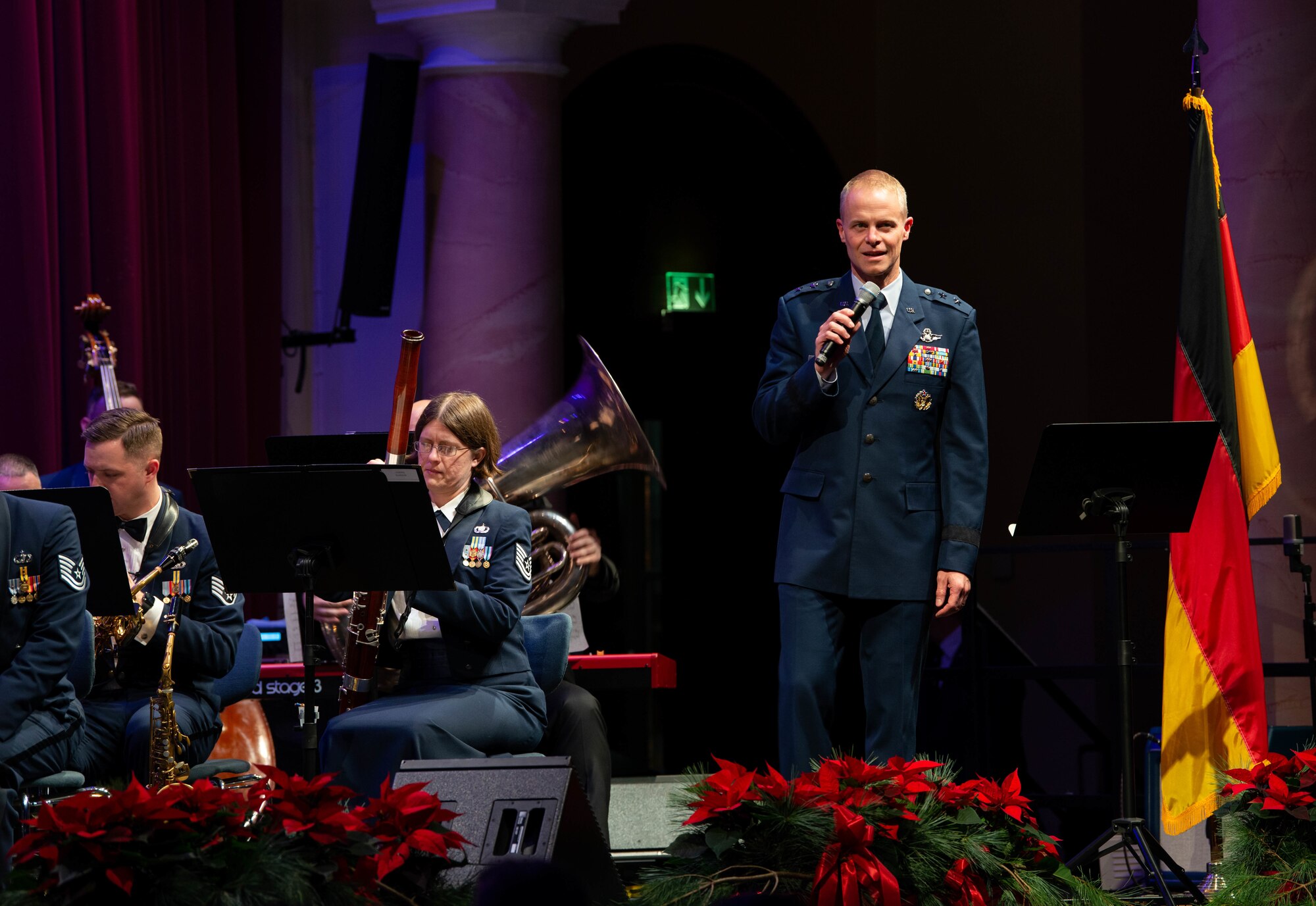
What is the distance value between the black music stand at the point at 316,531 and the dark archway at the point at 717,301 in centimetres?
507

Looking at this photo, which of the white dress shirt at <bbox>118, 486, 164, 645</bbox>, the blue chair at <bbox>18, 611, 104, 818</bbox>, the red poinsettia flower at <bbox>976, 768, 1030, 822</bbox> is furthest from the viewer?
the white dress shirt at <bbox>118, 486, 164, 645</bbox>

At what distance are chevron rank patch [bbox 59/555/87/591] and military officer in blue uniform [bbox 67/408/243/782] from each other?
0.48m

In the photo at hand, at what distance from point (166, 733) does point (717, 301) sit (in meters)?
5.16

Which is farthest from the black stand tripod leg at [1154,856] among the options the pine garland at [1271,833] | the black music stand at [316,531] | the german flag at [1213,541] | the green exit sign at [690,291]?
the green exit sign at [690,291]

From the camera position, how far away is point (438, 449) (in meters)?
3.98

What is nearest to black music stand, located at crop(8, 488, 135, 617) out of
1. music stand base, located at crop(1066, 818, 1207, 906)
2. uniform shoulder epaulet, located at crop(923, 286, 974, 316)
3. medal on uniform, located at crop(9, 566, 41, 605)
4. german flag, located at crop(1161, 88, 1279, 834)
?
medal on uniform, located at crop(9, 566, 41, 605)

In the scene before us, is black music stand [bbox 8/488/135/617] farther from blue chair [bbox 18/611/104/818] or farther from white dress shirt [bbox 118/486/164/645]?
white dress shirt [bbox 118/486/164/645]

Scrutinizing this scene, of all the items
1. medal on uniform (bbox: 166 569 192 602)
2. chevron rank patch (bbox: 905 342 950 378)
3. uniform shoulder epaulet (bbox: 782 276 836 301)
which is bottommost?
medal on uniform (bbox: 166 569 192 602)

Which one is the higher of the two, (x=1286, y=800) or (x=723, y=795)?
(x=723, y=795)

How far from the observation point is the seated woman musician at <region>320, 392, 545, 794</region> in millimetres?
3635

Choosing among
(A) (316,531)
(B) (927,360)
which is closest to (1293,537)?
(B) (927,360)

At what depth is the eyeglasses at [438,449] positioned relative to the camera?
13.1ft

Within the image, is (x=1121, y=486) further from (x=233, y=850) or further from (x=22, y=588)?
(x=22, y=588)

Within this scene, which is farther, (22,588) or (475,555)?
(475,555)
